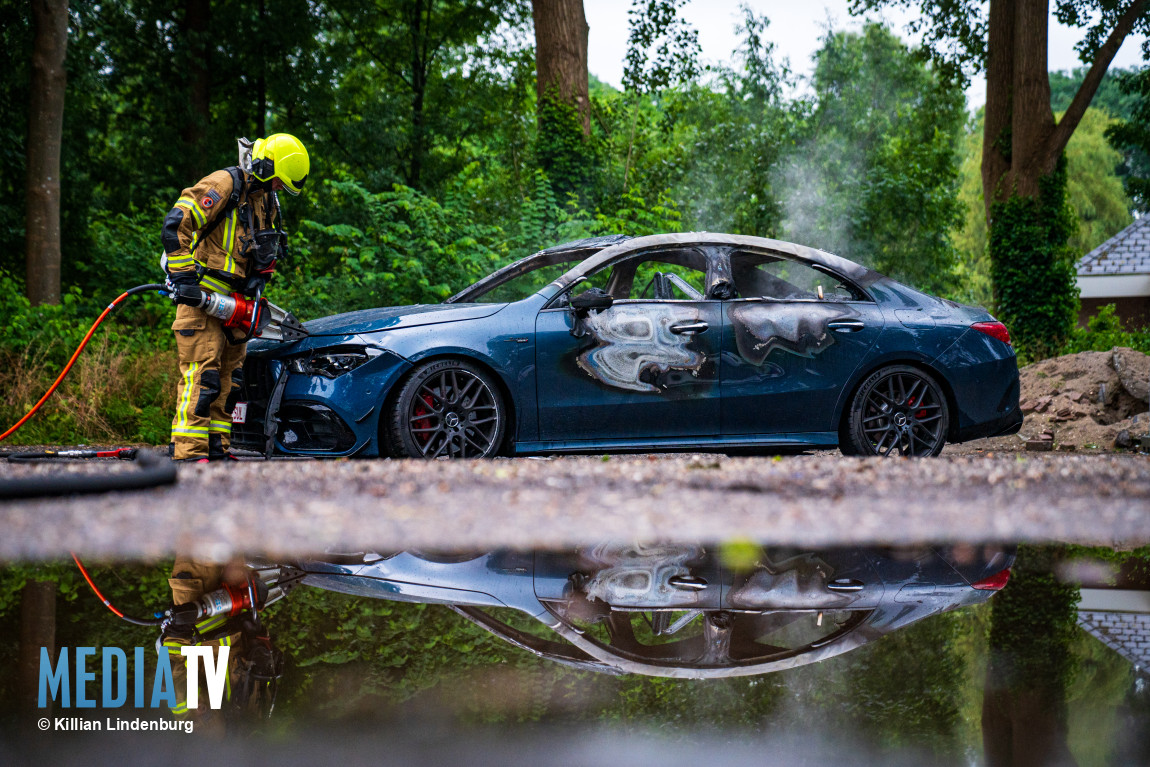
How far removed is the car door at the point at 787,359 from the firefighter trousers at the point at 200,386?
3125 millimetres

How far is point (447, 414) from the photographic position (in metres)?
5.83

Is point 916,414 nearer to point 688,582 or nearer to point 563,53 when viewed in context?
point 688,582

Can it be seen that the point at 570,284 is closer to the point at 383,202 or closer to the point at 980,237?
the point at 383,202

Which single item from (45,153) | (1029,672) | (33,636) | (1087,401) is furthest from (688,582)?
(45,153)

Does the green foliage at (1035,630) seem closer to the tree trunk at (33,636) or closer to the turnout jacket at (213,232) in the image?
the tree trunk at (33,636)

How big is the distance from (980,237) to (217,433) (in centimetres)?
4201

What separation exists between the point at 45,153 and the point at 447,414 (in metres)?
10.0

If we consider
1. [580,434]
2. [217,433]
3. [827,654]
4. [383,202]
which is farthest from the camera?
[383,202]

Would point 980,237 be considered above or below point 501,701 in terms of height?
above

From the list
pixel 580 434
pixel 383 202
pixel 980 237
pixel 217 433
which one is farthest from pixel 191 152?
pixel 980 237

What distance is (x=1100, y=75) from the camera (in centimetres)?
1766

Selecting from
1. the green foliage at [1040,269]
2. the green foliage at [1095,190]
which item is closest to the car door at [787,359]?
the green foliage at [1040,269]

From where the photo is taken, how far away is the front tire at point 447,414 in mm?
5734

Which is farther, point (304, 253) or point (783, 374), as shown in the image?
point (304, 253)
